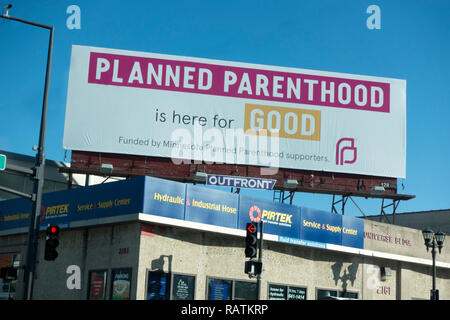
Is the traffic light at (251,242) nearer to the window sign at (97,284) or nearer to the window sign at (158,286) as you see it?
A: the window sign at (158,286)

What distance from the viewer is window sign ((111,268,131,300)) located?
77.4 ft

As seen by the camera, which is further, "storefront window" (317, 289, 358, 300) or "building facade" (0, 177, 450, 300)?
"storefront window" (317, 289, 358, 300)

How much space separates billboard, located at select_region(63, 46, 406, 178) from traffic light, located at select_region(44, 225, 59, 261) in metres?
13.8

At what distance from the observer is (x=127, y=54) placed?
1399 inches

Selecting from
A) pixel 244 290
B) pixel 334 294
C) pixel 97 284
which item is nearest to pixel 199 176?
pixel 244 290

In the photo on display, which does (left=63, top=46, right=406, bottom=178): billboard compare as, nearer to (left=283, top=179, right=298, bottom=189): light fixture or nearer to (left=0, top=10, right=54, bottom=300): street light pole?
(left=283, top=179, right=298, bottom=189): light fixture

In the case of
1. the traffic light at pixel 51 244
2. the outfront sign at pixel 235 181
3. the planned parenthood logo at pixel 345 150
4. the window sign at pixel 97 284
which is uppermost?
the planned parenthood logo at pixel 345 150

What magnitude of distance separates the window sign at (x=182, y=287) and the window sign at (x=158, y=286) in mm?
291

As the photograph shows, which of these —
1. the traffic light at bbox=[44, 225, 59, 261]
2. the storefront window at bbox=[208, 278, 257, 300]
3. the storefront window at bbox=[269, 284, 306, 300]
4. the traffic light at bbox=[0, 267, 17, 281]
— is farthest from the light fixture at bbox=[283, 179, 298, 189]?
the traffic light at bbox=[0, 267, 17, 281]

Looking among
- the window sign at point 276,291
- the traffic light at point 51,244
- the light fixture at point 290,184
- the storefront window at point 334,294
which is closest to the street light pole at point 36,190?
the traffic light at point 51,244

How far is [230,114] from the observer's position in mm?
35531

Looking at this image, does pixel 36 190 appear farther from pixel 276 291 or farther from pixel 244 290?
pixel 276 291

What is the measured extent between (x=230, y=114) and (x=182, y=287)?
1360 cm

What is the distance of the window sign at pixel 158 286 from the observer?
23594 millimetres
